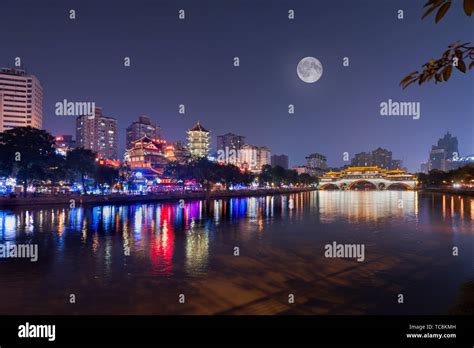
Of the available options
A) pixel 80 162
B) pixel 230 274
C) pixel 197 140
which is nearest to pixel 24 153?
pixel 80 162

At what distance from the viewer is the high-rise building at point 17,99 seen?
146250mm

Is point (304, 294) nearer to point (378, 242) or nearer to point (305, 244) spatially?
point (305, 244)

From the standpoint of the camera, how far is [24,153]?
210 ft

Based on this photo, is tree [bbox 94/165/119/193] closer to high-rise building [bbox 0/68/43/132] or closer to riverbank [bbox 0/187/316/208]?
riverbank [bbox 0/187/316/208]

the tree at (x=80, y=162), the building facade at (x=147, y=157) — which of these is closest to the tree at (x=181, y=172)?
the building facade at (x=147, y=157)

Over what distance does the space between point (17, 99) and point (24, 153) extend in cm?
10320

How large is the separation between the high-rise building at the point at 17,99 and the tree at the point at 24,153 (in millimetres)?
91151

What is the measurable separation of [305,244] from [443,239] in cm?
1031

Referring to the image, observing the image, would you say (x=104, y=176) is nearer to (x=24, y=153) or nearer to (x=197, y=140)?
(x=24, y=153)

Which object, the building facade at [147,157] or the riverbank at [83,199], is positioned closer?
the riverbank at [83,199]

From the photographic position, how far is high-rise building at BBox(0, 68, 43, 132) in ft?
480

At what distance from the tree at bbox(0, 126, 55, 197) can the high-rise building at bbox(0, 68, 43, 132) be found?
91151 mm

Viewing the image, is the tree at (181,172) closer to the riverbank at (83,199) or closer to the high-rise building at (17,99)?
the riverbank at (83,199)

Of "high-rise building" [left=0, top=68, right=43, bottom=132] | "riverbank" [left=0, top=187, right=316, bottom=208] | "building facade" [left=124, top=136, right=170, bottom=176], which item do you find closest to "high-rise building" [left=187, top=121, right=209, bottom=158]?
"building facade" [left=124, top=136, right=170, bottom=176]
